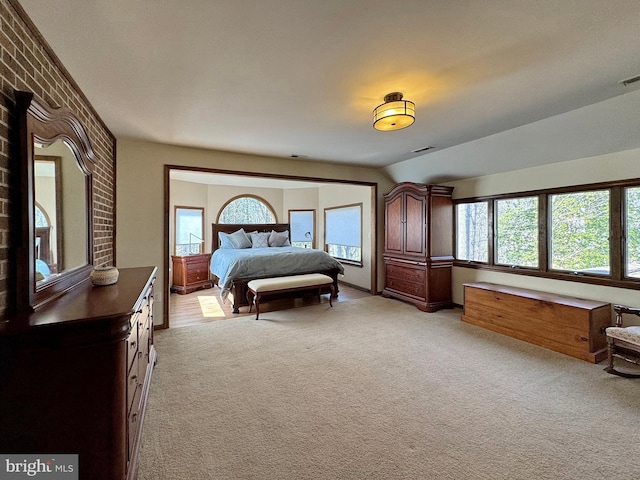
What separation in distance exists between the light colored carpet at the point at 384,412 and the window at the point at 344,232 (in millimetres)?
3354

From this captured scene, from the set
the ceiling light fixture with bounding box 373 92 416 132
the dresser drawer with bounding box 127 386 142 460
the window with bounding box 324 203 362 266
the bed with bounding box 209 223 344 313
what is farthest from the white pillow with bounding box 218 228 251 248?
the dresser drawer with bounding box 127 386 142 460

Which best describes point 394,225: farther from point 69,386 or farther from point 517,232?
point 69,386

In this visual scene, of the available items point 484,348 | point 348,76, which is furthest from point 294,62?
point 484,348

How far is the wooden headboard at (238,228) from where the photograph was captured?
23.3 feet

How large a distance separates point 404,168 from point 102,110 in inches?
174

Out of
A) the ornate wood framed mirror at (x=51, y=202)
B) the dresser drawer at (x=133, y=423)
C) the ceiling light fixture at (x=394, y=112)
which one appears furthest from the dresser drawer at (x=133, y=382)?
the ceiling light fixture at (x=394, y=112)

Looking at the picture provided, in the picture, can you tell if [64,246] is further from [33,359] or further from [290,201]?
[290,201]

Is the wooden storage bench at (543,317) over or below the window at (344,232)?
below

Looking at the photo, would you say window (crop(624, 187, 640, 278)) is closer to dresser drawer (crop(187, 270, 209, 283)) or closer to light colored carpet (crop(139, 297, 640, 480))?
light colored carpet (crop(139, 297, 640, 480))

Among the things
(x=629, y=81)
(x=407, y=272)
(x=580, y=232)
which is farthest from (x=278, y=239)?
(x=629, y=81)

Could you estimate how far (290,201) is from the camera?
8164mm

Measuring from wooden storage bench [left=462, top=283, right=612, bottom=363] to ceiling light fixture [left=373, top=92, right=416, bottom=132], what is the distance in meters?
2.62

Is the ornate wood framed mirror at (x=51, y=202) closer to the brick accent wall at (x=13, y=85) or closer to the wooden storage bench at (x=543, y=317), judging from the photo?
the brick accent wall at (x=13, y=85)

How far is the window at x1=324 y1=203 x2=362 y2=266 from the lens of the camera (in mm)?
6523
